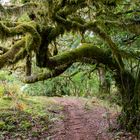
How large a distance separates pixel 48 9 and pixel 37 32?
701 millimetres

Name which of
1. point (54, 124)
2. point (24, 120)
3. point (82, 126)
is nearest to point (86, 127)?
point (82, 126)

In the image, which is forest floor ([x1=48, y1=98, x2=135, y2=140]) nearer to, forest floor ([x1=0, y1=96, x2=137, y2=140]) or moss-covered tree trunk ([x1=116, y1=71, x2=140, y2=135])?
forest floor ([x1=0, y1=96, x2=137, y2=140])

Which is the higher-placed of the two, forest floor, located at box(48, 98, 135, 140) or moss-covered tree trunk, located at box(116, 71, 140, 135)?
moss-covered tree trunk, located at box(116, 71, 140, 135)

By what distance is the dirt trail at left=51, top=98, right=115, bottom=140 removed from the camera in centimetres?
860

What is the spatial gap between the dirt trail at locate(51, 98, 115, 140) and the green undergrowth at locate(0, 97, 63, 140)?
334 mm

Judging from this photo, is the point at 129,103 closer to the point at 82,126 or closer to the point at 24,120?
the point at 82,126

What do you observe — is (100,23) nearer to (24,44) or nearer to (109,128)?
(24,44)

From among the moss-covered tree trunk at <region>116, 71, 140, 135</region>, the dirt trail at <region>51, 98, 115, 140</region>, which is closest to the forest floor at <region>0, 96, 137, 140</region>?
the dirt trail at <region>51, 98, 115, 140</region>

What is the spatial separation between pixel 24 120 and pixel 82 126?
6.00 feet

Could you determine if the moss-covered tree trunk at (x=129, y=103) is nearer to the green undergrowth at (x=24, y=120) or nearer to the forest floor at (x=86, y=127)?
the forest floor at (x=86, y=127)

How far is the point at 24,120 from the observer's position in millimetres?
10008

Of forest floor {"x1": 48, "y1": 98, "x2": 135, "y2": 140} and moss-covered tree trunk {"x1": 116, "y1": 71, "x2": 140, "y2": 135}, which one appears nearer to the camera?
forest floor {"x1": 48, "y1": 98, "x2": 135, "y2": 140}

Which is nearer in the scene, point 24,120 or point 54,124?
point 54,124

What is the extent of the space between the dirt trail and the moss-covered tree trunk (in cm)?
63
